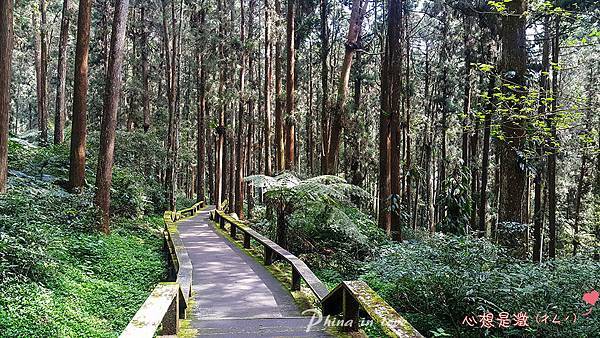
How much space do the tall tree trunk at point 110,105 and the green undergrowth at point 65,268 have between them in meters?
0.43

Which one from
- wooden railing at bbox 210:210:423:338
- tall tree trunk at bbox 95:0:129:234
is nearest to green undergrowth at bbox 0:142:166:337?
tall tree trunk at bbox 95:0:129:234

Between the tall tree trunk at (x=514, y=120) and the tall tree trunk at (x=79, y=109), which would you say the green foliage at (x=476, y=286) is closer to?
the tall tree trunk at (x=514, y=120)

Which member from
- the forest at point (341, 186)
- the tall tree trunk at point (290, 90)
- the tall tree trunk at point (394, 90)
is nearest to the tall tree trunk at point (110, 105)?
the forest at point (341, 186)

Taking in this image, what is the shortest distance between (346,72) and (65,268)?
35.7ft

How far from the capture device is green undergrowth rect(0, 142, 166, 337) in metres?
6.46

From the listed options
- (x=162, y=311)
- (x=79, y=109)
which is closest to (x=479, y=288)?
(x=162, y=311)

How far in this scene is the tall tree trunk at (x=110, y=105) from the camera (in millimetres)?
13648

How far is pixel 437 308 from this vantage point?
7.35 metres

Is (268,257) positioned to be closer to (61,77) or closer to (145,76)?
(61,77)

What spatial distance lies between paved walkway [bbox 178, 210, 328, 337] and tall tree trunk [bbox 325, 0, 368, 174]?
557cm

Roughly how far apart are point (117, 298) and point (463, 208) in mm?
12041

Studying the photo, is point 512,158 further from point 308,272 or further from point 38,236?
point 38,236

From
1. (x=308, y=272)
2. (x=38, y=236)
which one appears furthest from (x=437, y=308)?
(x=38, y=236)

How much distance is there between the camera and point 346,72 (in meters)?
16.4
